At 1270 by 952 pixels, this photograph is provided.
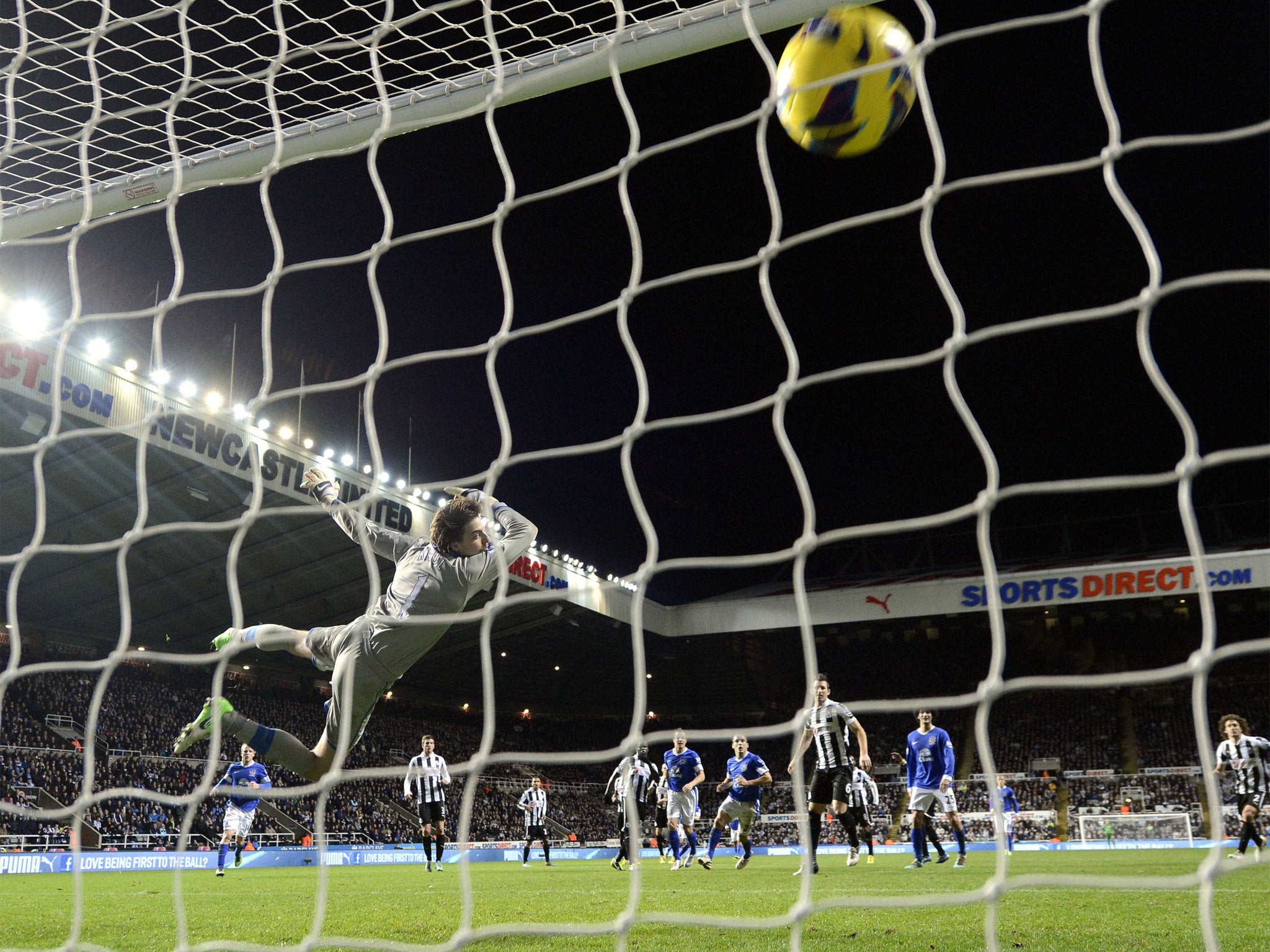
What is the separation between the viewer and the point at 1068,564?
30969 millimetres

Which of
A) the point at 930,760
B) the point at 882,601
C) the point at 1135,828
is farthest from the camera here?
the point at 882,601

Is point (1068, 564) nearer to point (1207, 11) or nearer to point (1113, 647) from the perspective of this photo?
point (1113, 647)

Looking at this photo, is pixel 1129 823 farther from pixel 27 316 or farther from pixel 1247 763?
pixel 27 316

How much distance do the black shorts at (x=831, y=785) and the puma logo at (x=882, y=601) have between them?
857 inches

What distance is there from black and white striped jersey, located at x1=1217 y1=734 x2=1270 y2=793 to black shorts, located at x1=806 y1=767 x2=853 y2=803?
457cm

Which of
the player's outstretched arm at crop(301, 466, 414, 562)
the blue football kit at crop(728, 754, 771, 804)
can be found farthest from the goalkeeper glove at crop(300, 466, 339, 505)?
the blue football kit at crop(728, 754, 771, 804)

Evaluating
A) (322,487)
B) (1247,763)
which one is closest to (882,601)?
(1247,763)

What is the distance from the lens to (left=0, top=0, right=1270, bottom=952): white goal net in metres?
2.77

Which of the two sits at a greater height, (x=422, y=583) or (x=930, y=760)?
(x=422, y=583)

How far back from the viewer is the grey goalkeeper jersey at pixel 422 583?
4.18 m

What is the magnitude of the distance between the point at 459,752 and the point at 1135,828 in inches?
822

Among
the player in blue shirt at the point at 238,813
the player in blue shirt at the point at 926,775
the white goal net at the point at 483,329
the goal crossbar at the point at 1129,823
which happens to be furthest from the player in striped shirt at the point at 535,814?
the goal crossbar at the point at 1129,823

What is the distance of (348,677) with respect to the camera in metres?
3.95

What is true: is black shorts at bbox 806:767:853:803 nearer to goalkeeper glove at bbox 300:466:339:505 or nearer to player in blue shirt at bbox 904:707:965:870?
player in blue shirt at bbox 904:707:965:870
